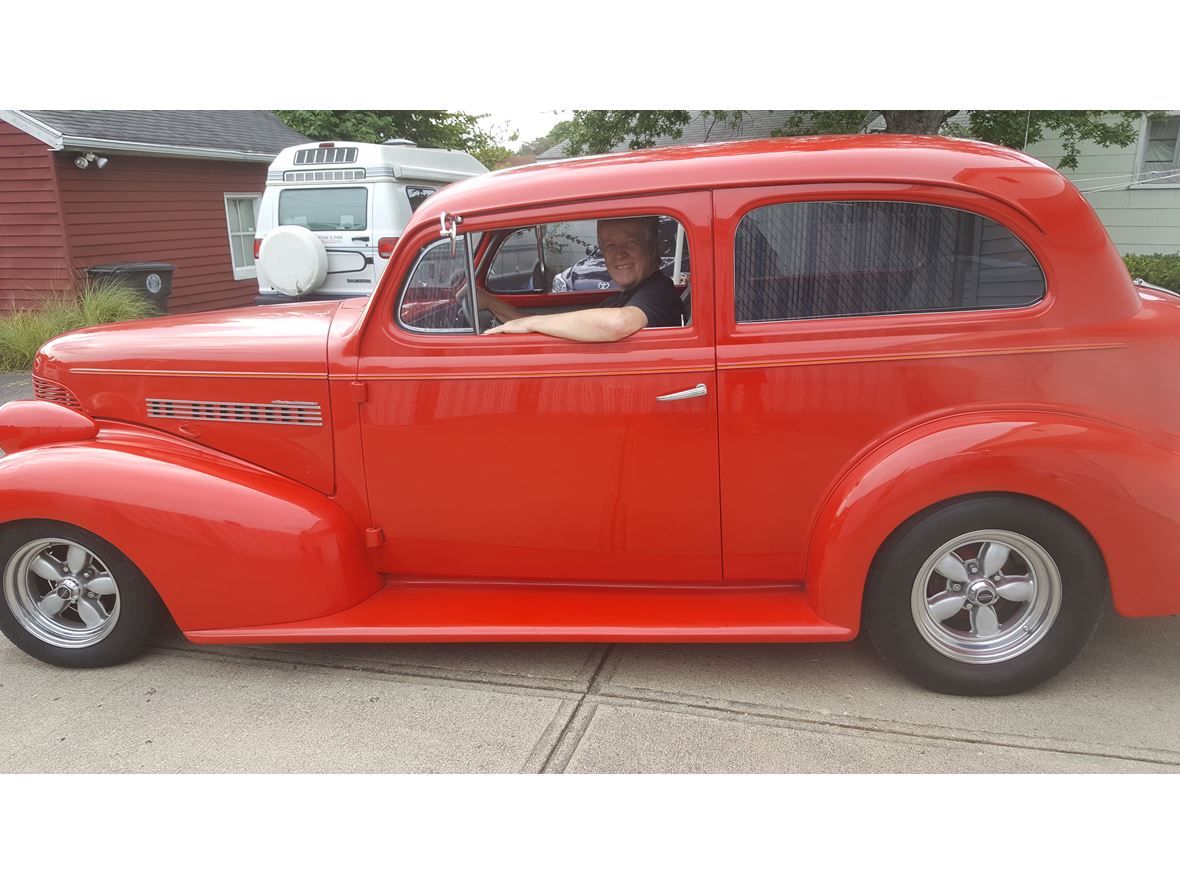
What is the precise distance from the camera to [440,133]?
24781mm

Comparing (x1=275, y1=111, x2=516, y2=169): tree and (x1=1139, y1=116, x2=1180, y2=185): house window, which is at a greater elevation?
(x1=275, y1=111, x2=516, y2=169): tree

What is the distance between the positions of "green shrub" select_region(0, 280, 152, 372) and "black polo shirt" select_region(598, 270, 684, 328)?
9.12m

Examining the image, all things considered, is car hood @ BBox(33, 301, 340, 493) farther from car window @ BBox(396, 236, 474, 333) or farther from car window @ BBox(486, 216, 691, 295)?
car window @ BBox(486, 216, 691, 295)

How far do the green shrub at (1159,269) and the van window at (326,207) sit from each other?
10.9m

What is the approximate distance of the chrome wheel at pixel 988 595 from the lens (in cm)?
308

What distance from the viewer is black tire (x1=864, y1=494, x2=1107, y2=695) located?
3010 millimetres

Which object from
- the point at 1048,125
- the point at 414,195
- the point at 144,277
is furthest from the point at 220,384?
the point at 1048,125

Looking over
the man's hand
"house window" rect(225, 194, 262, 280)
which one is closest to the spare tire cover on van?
"house window" rect(225, 194, 262, 280)

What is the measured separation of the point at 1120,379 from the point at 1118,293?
0.32 metres

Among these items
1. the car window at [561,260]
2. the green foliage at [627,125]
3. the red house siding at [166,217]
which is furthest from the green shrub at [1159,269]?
the red house siding at [166,217]

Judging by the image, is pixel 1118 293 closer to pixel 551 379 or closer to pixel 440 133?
pixel 551 379

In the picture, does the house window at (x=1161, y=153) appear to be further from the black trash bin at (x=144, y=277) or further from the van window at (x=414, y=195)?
the black trash bin at (x=144, y=277)

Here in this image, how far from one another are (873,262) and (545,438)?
4.59 feet

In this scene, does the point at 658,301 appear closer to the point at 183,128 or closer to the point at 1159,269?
the point at 1159,269
